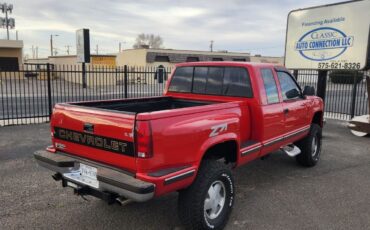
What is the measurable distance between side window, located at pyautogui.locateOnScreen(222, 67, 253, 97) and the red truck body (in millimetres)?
57

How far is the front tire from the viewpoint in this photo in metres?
3.43

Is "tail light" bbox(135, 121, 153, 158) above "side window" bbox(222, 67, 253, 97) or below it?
below

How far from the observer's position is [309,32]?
10.6m

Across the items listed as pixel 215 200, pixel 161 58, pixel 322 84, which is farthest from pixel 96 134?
pixel 161 58

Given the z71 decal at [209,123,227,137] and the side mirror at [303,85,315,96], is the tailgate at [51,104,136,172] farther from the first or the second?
the side mirror at [303,85,315,96]

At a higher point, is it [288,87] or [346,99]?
[288,87]

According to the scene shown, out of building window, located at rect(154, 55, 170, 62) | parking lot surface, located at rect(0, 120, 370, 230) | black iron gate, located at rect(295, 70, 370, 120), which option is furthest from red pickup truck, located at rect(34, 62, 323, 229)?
building window, located at rect(154, 55, 170, 62)

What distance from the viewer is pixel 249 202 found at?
460cm

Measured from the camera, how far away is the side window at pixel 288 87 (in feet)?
17.2

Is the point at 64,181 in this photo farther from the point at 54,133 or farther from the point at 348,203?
the point at 348,203

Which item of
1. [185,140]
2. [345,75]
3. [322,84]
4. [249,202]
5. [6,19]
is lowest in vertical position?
[249,202]

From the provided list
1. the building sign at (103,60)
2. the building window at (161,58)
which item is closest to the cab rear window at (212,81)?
the building sign at (103,60)

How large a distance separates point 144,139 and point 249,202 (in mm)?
2249

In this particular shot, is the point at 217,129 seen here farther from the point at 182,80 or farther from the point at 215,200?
the point at 182,80
